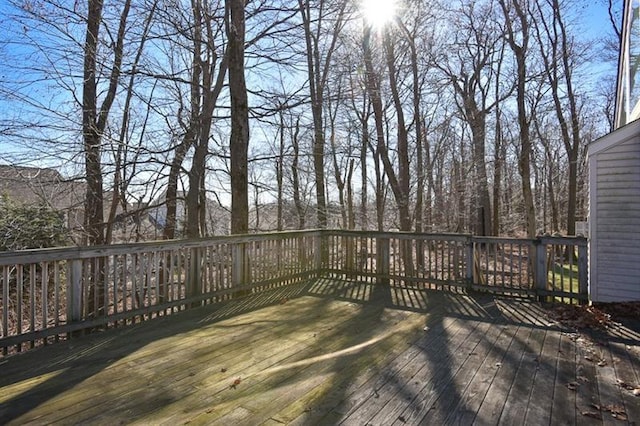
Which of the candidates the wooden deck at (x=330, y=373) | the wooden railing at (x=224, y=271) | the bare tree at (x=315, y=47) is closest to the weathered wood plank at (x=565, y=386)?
the wooden deck at (x=330, y=373)

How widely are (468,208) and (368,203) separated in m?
5.57

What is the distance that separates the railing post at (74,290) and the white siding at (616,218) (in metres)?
6.17

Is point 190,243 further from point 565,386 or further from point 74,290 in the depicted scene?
point 565,386

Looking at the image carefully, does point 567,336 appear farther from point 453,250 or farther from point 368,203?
point 368,203

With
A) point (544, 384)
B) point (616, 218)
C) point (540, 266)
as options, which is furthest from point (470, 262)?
point (544, 384)

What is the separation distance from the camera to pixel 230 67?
6316 millimetres

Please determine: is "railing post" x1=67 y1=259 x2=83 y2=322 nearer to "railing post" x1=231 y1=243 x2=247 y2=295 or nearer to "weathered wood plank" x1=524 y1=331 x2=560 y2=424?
"railing post" x1=231 y1=243 x2=247 y2=295

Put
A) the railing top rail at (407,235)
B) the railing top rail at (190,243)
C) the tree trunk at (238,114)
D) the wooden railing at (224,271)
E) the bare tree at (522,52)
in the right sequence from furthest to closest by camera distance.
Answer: the bare tree at (522,52), the tree trunk at (238,114), the railing top rail at (407,235), the wooden railing at (224,271), the railing top rail at (190,243)

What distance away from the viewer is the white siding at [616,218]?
4.81 metres

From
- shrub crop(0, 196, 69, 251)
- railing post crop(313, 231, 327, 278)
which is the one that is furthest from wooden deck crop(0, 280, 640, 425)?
shrub crop(0, 196, 69, 251)

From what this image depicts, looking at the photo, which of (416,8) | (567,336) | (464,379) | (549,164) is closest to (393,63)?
(416,8)

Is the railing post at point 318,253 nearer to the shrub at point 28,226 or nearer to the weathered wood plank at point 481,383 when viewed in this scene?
the weathered wood plank at point 481,383

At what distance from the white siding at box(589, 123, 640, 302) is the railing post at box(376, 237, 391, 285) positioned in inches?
113

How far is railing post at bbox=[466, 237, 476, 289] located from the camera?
577 cm
